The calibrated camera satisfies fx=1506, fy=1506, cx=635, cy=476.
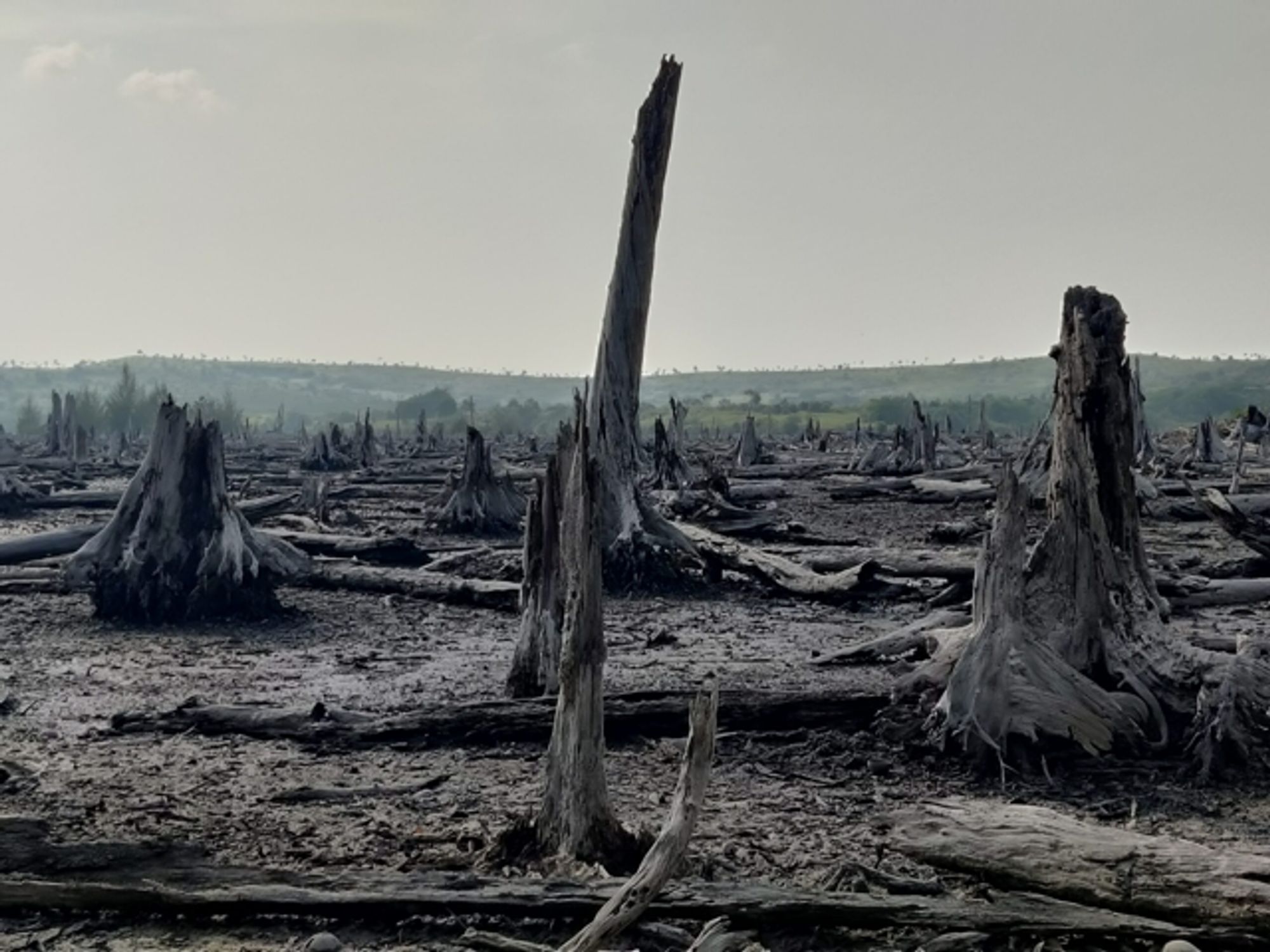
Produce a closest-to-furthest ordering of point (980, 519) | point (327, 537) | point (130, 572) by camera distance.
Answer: point (130, 572) → point (327, 537) → point (980, 519)

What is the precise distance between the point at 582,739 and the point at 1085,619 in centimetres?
319

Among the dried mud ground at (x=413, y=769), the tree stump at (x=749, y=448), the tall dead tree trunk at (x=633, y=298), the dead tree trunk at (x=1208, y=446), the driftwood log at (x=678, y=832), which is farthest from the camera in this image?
the tree stump at (x=749, y=448)

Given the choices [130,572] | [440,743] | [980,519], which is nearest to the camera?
[440,743]

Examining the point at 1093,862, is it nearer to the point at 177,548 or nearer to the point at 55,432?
the point at 177,548

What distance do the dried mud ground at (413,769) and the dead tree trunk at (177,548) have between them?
0.34 meters

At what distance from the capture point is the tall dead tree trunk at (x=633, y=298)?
1425 centimetres

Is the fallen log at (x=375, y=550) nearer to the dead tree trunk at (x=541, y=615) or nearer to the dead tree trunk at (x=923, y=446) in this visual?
the dead tree trunk at (x=541, y=615)

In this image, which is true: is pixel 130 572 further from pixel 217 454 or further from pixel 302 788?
pixel 302 788

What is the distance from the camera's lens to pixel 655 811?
609cm

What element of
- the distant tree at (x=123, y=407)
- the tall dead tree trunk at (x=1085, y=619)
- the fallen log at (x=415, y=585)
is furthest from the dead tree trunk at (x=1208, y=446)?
the distant tree at (x=123, y=407)

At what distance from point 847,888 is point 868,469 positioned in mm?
23399

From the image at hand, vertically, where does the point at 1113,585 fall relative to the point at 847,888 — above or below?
above

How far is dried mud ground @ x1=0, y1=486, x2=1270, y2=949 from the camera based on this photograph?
5.42 metres

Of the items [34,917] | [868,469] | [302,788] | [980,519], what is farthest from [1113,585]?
[868,469]
